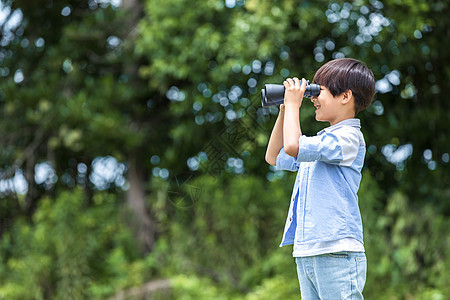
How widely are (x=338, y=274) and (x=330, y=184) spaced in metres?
0.25

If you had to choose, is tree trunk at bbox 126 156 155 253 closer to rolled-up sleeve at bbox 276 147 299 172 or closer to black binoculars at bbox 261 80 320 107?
rolled-up sleeve at bbox 276 147 299 172

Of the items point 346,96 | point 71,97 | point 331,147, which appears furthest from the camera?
point 71,97

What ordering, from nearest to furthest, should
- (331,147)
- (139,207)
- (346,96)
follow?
(331,147)
(346,96)
(139,207)

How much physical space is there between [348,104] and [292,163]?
0.82ft

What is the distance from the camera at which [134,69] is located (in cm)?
640

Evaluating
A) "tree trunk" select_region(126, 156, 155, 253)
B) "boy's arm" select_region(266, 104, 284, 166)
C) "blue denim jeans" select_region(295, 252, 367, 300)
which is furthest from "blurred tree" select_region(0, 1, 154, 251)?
"blue denim jeans" select_region(295, 252, 367, 300)

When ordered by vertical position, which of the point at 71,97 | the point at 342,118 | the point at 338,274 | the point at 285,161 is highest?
the point at 342,118

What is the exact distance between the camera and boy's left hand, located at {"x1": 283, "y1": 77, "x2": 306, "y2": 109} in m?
1.74

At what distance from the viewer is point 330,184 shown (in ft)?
5.76

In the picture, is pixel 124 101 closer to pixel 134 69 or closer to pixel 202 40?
pixel 134 69

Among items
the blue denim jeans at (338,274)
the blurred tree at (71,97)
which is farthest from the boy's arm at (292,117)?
the blurred tree at (71,97)

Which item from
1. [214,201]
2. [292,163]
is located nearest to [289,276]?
[214,201]

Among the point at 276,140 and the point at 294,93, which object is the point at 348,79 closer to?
the point at 294,93

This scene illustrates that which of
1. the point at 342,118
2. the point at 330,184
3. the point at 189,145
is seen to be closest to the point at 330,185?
the point at 330,184
